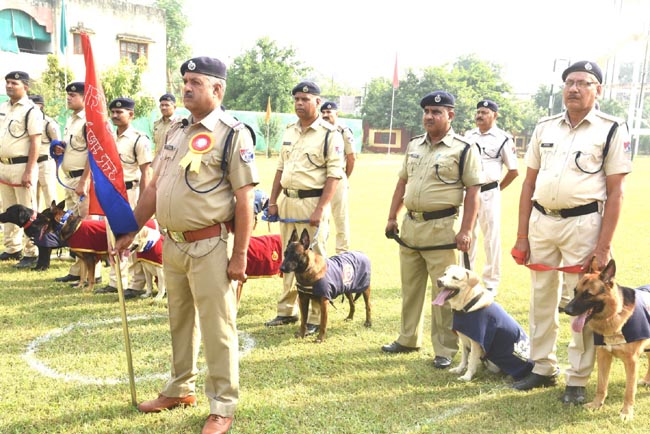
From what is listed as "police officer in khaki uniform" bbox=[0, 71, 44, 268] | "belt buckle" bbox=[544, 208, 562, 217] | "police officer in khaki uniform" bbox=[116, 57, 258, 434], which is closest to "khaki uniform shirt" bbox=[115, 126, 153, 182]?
"police officer in khaki uniform" bbox=[0, 71, 44, 268]

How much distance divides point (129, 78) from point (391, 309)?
2512cm

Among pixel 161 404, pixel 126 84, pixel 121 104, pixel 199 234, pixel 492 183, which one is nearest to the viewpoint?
pixel 199 234

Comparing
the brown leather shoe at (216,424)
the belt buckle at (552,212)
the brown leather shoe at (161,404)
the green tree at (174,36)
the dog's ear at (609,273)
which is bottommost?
the brown leather shoe at (161,404)

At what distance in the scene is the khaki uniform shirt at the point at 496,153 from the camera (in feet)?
24.6

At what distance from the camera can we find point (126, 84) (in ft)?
91.5

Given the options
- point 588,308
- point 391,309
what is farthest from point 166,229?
point 391,309

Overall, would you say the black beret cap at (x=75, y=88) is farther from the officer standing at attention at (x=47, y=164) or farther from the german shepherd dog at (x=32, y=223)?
the german shepherd dog at (x=32, y=223)

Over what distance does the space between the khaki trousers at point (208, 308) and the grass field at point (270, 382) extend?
0.37 m

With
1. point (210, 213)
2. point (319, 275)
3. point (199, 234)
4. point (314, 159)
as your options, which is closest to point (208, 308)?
point (199, 234)

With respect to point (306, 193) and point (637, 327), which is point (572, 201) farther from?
point (306, 193)

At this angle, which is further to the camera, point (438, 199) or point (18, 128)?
point (18, 128)

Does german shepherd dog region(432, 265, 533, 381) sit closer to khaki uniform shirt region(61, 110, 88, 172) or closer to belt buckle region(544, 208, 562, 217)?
belt buckle region(544, 208, 562, 217)

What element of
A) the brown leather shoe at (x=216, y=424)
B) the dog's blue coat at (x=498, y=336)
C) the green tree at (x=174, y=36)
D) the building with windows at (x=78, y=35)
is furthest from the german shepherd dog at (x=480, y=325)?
the green tree at (x=174, y=36)

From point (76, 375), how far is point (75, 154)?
153 inches
